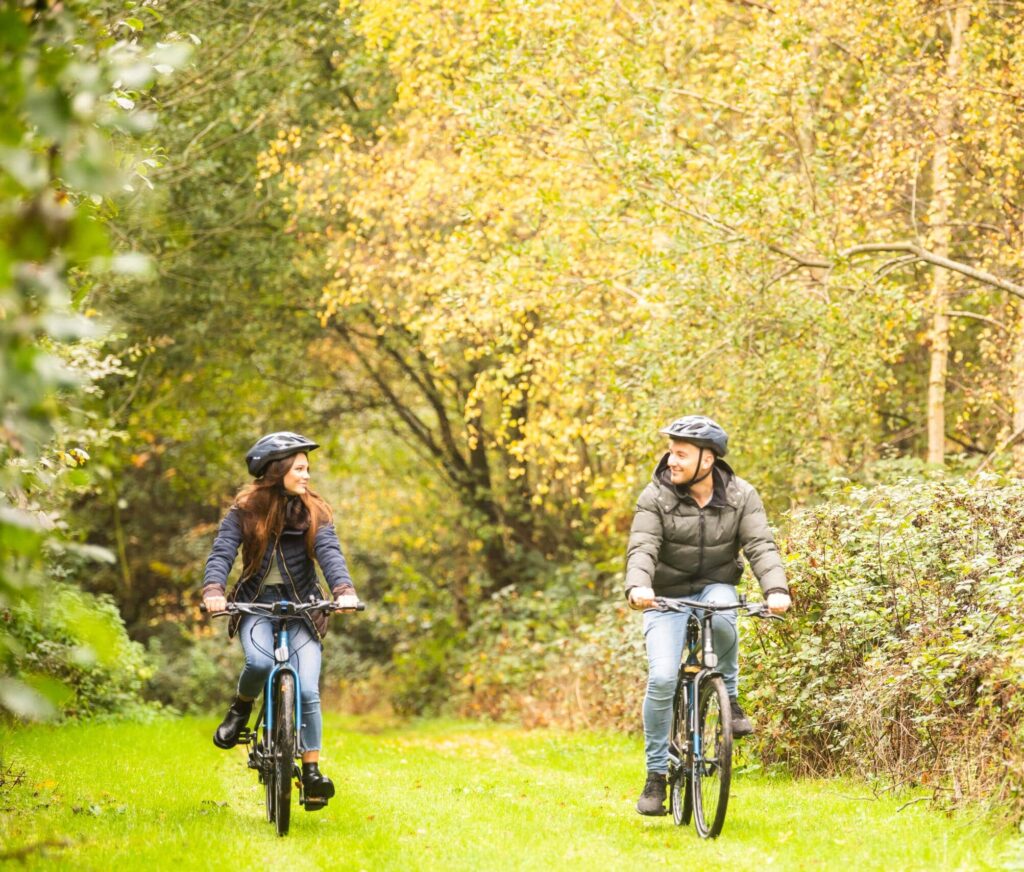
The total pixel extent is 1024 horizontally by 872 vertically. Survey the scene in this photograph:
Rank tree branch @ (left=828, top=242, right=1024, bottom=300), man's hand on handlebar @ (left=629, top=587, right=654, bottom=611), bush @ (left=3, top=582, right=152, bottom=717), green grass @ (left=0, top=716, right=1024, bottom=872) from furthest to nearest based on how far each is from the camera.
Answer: tree branch @ (left=828, top=242, right=1024, bottom=300) → bush @ (left=3, top=582, right=152, bottom=717) → man's hand on handlebar @ (left=629, top=587, right=654, bottom=611) → green grass @ (left=0, top=716, right=1024, bottom=872)

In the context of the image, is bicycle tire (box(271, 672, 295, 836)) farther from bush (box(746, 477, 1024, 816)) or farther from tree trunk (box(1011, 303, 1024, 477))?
tree trunk (box(1011, 303, 1024, 477))

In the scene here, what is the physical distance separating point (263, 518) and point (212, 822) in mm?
1687

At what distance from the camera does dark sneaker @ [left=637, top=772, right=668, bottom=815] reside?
21.9ft

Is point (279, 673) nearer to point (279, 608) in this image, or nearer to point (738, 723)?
point (279, 608)

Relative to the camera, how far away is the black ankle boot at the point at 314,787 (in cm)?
654

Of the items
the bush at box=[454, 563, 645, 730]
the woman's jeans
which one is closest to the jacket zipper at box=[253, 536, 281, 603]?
the woman's jeans

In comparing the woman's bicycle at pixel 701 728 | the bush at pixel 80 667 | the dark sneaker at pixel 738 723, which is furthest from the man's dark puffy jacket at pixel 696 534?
A: the bush at pixel 80 667

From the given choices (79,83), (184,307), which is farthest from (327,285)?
(79,83)

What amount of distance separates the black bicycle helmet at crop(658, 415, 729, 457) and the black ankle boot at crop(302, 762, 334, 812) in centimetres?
257

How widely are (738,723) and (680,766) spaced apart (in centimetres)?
47

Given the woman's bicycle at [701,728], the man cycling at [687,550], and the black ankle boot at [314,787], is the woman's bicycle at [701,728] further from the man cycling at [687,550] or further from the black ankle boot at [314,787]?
the black ankle boot at [314,787]

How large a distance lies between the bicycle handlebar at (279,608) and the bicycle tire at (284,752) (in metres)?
0.35

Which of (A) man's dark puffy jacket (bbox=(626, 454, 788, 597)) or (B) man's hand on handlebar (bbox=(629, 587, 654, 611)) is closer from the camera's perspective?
(B) man's hand on handlebar (bbox=(629, 587, 654, 611))

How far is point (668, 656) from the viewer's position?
6.65m
